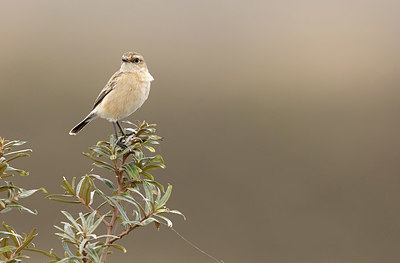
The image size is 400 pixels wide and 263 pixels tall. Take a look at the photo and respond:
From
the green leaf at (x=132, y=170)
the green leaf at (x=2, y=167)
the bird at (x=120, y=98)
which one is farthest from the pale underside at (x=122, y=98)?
the green leaf at (x=2, y=167)

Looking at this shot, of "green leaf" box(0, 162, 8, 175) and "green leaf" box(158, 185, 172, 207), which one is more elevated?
"green leaf" box(158, 185, 172, 207)

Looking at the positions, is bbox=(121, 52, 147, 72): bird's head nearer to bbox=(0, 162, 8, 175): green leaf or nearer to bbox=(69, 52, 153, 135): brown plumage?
bbox=(69, 52, 153, 135): brown plumage

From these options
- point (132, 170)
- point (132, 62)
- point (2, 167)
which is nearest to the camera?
point (2, 167)

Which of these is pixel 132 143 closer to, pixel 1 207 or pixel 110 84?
pixel 1 207

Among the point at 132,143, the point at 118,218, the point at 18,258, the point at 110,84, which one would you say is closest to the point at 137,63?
the point at 110,84

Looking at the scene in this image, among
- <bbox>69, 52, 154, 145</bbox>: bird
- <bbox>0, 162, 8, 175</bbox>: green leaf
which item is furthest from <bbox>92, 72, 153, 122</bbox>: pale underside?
<bbox>0, 162, 8, 175</bbox>: green leaf

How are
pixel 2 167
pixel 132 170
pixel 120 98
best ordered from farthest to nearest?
pixel 120 98
pixel 132 170
pixel 2 167

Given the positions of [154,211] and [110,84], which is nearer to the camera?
[154,211]

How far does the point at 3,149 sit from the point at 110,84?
113cm

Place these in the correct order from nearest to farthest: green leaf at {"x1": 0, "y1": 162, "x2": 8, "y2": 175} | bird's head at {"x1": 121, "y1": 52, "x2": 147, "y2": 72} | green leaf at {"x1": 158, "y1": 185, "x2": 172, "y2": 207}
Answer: green leaf at {"x1": 0, "y1": 162, "x2": 8, "y2": 175}
green leaf at {"x1": 158, "y1": 185, "x2": 172, "y2": 207}
bird's head at {"x1": 121, "y1": 52, "x2": 147, "y2": 72}

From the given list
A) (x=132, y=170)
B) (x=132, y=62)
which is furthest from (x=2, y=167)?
(x=132, y=62)

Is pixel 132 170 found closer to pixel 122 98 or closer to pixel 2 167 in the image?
pixel 2 167

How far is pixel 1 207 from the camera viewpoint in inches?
46.9

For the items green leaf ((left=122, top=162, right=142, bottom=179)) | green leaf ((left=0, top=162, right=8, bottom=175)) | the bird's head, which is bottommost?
green leaf ((left=0, top=162, right=8, bottom=175))
